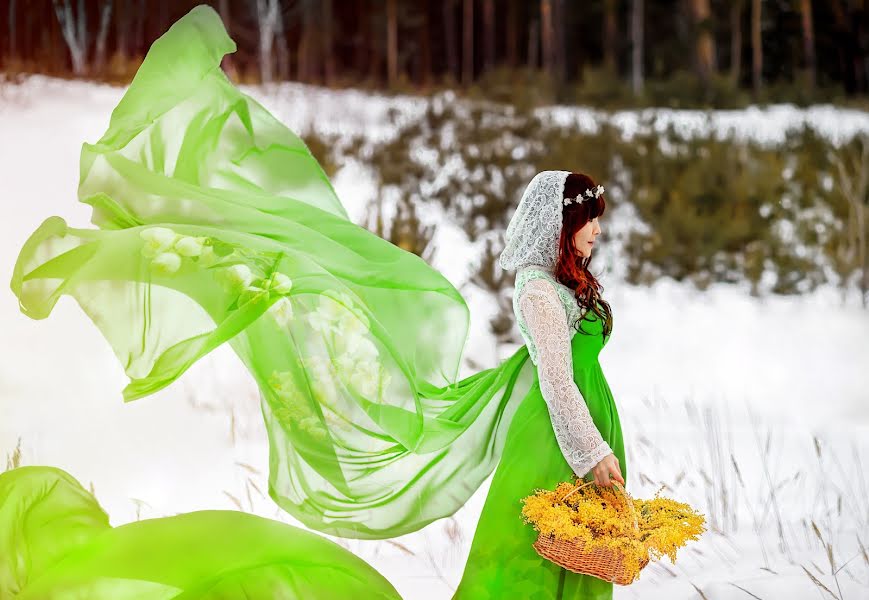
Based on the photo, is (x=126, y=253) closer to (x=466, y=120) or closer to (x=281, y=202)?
(x=281, y=202)

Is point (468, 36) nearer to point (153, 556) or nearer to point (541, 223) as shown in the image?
point (541, 223)

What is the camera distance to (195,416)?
16.8 feet

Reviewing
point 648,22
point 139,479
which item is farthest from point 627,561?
point 648,22

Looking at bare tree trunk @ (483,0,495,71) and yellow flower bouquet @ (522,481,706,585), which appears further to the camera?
bare tree trunk @ (483,0,495,71)

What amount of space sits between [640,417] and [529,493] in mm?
3028

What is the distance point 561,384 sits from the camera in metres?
2.04

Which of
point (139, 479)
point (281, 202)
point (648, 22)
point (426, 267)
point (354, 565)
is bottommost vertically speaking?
point (139, 479)

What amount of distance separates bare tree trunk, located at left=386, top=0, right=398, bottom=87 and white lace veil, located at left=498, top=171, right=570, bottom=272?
33.9 ft

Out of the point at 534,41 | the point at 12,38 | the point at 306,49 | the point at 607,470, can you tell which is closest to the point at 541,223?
the point at 607,470

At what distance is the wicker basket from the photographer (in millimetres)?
1946

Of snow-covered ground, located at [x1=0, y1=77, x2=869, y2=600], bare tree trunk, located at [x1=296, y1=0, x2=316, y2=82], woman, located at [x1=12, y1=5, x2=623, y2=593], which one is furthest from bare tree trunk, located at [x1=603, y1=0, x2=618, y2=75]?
woman, located at [x1=12, y1=5, x2=623, y2=593]

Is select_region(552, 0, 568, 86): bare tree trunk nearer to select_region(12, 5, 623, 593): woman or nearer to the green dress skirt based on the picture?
select_region(12, 5, 623, 593): woman

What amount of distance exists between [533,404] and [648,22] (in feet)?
34.9

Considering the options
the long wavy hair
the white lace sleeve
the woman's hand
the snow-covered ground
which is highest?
the long wavy hair
